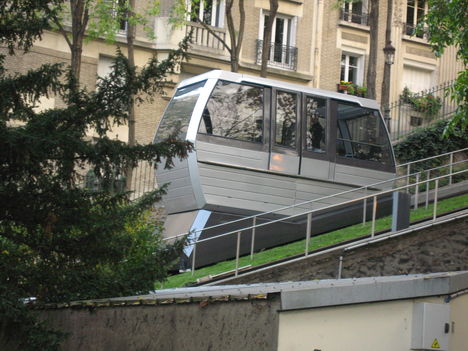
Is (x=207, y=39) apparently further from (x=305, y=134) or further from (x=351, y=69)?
(x=305, y=134)

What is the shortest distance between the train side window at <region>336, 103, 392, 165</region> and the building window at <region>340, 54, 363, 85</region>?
42.1 ft

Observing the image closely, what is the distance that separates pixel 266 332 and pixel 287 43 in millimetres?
27822

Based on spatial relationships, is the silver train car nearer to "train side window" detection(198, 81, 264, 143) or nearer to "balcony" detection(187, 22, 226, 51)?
"train side window" detection(198, 81, 264, 143)

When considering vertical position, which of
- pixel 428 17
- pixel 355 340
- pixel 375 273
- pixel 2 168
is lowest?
pixel 375 273

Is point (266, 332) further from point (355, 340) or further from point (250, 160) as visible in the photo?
point (250, 160)

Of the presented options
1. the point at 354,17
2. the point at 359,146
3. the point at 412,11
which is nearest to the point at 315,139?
the point at 359,146

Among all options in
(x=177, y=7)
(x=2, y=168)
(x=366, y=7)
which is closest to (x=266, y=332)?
(x=2, y=168)

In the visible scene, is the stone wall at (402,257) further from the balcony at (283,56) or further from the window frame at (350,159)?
the balcony at (283,56)

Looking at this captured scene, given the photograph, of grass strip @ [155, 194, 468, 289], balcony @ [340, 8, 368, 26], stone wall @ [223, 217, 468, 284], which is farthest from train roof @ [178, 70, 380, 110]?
balcony @ [340, 8, 368, 26]

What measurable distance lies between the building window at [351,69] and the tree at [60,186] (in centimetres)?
2524

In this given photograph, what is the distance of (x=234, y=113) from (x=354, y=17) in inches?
650

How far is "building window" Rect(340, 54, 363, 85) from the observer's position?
3734 centimetres

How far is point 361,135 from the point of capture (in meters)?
24.3

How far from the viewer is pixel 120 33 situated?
32.5 m
